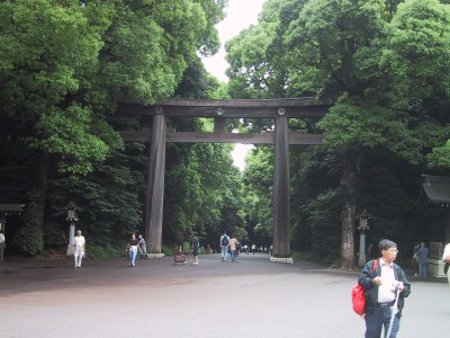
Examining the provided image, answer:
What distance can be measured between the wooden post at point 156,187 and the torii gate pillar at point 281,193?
621 centimetres

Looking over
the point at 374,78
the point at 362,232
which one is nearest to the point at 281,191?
the point at 362,232

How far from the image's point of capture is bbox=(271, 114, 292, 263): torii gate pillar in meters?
29.0

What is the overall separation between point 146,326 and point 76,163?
15.3 meters

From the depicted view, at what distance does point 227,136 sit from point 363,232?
9.24m

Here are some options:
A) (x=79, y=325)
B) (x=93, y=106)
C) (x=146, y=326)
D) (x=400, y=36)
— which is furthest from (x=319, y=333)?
(x=93, y=106)

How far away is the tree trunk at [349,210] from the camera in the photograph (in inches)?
958

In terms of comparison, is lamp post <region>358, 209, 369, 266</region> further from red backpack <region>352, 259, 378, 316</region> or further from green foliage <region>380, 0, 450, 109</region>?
red backpack <region>352, 259, 378, 316</region>

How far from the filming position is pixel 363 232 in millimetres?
25656

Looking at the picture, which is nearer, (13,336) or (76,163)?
(13,336)

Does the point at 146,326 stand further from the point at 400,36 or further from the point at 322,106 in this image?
the point at 322,106

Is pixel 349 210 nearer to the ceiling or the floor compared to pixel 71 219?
nearer to the ceiling

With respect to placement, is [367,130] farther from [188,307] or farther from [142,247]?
[188,307]

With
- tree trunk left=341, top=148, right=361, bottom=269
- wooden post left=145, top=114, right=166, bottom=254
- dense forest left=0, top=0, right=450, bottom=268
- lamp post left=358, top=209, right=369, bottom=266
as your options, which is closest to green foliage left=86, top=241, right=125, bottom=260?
dense forest left=0, top=0, right=450, bottom=268

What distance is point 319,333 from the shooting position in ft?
27.1
